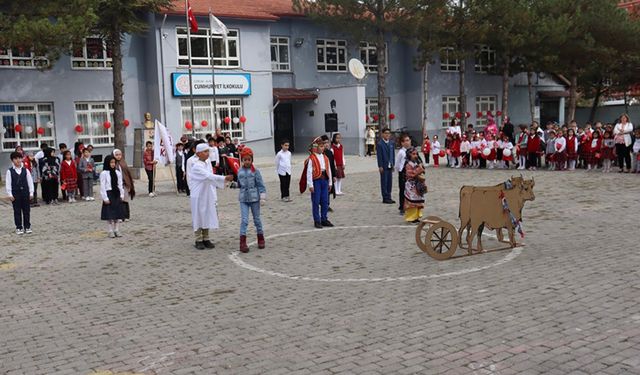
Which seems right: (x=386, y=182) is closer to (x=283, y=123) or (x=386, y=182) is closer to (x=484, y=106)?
(x=283, y=123)

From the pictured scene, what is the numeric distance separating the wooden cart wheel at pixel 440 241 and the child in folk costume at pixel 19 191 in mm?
8351

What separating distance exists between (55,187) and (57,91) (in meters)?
11.2

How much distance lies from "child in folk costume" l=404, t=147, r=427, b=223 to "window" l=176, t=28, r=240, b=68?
19.7 metres

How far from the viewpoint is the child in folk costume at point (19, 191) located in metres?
13.3

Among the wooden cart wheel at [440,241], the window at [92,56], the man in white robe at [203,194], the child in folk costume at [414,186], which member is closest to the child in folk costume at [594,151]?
the child in folk costume at [414,186]

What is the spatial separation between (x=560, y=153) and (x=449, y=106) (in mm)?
19733

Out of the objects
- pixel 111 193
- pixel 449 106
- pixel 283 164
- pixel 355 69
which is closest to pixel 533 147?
pixel 283 164

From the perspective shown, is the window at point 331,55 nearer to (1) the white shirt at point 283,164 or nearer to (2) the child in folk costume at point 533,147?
(2) the child in folk costume at point 533,147

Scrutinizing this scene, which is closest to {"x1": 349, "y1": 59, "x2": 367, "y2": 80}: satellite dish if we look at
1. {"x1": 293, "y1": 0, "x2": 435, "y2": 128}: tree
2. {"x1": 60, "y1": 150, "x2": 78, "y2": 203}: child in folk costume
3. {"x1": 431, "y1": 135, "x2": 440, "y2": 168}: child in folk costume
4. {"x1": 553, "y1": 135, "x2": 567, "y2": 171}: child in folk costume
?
{"x1": 293, "y1": 0, "x2": 435, "y2": 128}: tree

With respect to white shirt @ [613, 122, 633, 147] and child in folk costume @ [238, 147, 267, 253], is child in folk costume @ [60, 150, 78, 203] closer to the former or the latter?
child in folk costume @ [238, 147, 267, 253]

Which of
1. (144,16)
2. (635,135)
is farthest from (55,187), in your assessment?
(635,135)

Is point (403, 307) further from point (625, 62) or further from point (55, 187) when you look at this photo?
point (625, 62)

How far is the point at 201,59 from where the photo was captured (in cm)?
3127

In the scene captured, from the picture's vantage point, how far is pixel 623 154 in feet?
68.5
